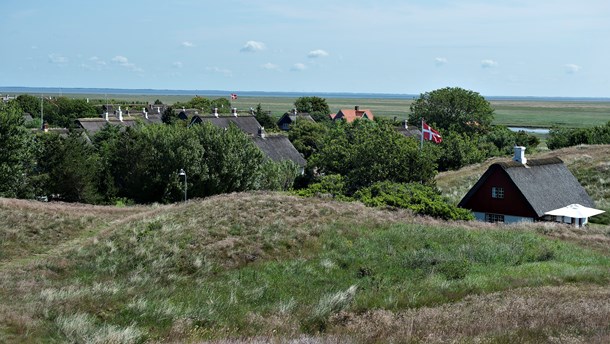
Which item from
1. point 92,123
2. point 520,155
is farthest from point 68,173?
point 92,123

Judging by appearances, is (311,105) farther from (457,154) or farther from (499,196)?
(499,196)

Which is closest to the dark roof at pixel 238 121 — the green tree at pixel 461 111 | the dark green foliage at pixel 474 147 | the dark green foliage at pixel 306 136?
the dark green foliage at pixel 306 136

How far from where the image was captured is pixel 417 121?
99.1 meters

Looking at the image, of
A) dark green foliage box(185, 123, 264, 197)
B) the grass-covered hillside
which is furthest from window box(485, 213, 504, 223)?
dark green foliage box(185, 123, 264, 197)

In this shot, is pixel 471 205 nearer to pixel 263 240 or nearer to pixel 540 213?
pixel 540 213

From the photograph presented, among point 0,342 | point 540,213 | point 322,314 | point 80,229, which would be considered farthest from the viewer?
point 540,213

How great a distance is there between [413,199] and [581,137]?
53337 mm

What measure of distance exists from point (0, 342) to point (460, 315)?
28.2 ft

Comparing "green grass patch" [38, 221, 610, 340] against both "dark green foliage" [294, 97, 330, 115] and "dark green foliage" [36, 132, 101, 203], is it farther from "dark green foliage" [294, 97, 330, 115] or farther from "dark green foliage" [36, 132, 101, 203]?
"dark green foliage" [294, 97, 330, 115]

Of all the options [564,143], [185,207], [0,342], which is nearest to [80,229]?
[185,207]

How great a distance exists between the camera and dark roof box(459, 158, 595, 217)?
124 feet

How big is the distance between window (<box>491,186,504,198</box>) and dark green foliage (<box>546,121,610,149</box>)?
4460cm

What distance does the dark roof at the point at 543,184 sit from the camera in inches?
1485

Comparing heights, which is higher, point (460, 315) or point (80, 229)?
point (460, 315)
